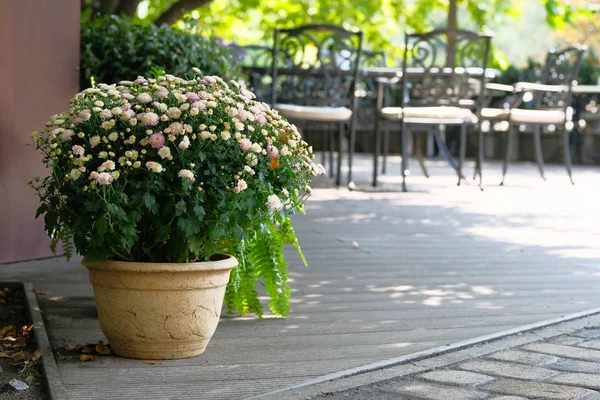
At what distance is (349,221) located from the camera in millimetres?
6566

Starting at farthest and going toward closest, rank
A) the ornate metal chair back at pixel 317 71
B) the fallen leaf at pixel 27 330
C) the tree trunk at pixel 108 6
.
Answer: the ornate metal chair back at pixel 317 71 < the tree trunk at pixel 108 6 < the fallen leaf at pixel 27 330

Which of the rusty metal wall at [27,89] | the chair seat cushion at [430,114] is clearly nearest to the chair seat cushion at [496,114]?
the chair seat cushion at [430,114]

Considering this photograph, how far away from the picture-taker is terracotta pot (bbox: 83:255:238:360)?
9.60 feet

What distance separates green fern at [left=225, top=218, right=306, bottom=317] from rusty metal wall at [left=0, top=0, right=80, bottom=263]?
1.63m

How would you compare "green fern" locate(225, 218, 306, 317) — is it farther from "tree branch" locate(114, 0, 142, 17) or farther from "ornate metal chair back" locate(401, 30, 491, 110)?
"ornate metal chair back" locate(401, 30, 491, 110)

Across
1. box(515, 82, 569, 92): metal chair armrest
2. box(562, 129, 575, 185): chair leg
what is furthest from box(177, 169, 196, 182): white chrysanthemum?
box(562, 129, 575, 185): chair leg

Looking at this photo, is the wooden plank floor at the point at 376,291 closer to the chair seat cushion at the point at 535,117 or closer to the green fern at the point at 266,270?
the green fern at the point at 266,270

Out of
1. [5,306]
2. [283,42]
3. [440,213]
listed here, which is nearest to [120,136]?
[5,306]

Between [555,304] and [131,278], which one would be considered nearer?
[131,278]

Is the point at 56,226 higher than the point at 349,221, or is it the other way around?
the point at 56,226

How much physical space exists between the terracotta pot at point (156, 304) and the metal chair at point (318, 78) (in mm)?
4373

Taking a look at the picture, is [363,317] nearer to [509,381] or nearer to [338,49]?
[509,381]

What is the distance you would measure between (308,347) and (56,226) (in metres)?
0.97

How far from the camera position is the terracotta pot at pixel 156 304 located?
293cm
